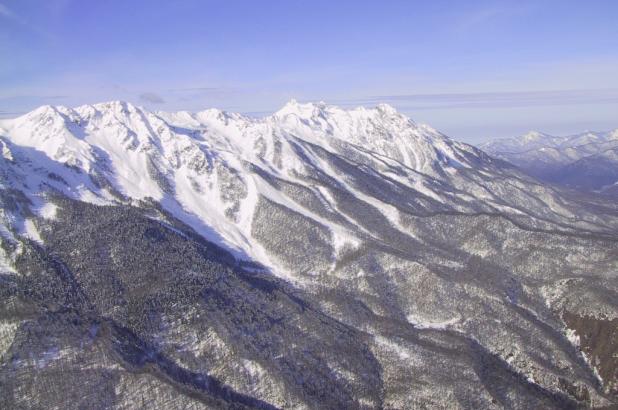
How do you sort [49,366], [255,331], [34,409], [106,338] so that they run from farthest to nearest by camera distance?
[255,331], [106,338], [49,366], [34,409]

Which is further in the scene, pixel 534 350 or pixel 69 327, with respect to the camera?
pixel 534 350

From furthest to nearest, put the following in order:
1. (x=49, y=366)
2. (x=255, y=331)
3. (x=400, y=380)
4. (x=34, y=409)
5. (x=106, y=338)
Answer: (x=255, y=331) → (x=400, y=380) → (x=106, y=338) → (x=49, y=366) → (x=34, y=409)

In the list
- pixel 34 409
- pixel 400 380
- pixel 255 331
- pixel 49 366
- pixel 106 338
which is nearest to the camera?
pixel 34 409

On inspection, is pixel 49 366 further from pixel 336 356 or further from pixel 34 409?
pixel 336 356

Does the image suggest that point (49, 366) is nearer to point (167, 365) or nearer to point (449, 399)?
point (167, 365)

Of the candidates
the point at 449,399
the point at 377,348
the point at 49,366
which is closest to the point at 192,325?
the point at 49,366

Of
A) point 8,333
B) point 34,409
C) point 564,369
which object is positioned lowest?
point 564,369

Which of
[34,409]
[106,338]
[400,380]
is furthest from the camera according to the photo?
[400,380]

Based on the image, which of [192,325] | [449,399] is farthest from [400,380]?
[192,325]

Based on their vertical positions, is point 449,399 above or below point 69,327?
below
